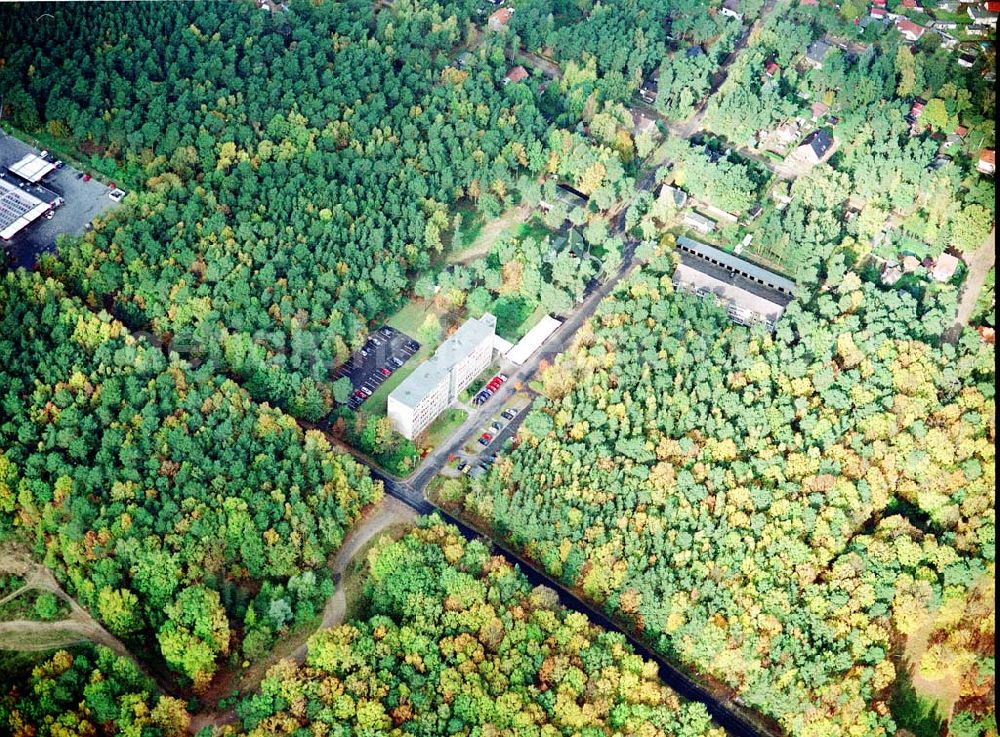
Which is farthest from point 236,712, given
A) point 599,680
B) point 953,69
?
point 953,69

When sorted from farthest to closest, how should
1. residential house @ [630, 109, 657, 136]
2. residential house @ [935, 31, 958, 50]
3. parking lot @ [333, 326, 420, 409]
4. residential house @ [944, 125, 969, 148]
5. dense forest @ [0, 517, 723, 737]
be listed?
residential house @ [935, 31, 958, 50] < residential house @ [630, 109, 657, 136] < residential house @ [944, 125, 969, 148] < parking lot @ [333, 326, 420, 409] < dense forest @ [0, 517, 723, 737]

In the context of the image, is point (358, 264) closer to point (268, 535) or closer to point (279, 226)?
point (279, 226)

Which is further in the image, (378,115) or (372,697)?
(378,115)

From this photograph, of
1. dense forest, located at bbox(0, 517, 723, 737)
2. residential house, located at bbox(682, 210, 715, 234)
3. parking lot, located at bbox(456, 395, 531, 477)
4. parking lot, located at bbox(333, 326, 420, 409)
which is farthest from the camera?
residential house, located at bbox(682, 210, 715, 234)

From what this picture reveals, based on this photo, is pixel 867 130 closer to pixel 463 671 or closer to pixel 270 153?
pixel 270 153

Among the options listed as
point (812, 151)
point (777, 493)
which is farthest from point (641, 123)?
point (777, 493)

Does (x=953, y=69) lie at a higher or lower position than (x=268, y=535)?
higher

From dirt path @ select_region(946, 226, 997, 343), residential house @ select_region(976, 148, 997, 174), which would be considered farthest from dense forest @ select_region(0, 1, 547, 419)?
residential house @ select_region(976, 148, 997, 174)

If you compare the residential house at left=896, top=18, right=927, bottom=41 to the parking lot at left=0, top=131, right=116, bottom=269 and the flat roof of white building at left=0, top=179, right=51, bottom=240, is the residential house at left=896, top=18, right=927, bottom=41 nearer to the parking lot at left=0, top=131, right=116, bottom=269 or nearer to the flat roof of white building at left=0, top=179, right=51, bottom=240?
the parking lot at left=0, top=131, right=116, bottom=269
